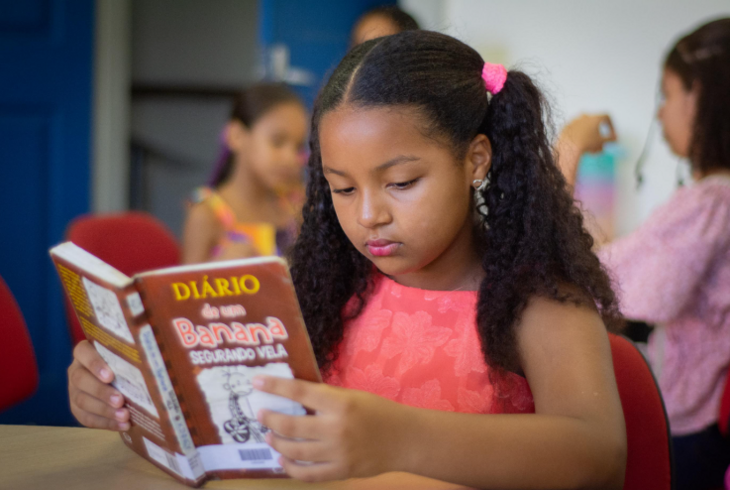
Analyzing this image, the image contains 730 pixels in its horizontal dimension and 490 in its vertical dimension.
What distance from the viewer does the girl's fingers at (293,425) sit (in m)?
0.63

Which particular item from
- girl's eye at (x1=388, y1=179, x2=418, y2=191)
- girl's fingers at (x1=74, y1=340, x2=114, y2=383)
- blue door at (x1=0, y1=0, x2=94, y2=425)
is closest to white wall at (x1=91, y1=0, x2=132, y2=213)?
blue door at (x1=0, y1=0, x2=94, y2=425)

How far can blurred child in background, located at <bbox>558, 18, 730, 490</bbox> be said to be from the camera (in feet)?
4.99

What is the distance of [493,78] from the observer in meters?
0.98

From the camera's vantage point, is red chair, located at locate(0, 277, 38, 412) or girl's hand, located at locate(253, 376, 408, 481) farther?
red chair, located at locate(0, 277, 38, 412)

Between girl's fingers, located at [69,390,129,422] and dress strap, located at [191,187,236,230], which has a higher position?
girl's fingers, located at [69,390,129,422]

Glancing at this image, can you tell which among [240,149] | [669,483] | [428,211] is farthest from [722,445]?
[240,149]

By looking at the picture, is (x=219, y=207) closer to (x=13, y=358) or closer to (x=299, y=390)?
(x=13, y=358)

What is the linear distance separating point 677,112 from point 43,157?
2423 millimetres

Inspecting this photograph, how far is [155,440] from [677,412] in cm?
119

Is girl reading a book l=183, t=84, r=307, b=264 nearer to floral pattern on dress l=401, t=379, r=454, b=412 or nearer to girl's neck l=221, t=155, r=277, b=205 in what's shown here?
girl's neck l=221, t=155, r=277, b=205

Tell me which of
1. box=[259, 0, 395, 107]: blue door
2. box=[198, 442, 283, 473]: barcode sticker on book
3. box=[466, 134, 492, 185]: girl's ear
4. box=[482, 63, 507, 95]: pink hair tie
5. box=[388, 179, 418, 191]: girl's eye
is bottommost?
box=[198, 442, 283, 473]: barcode sticker on book

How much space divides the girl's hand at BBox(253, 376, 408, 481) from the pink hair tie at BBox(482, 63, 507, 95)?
51cm

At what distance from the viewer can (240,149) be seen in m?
2.56

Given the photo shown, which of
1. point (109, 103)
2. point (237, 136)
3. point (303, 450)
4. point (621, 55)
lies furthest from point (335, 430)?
point (109, 103)
